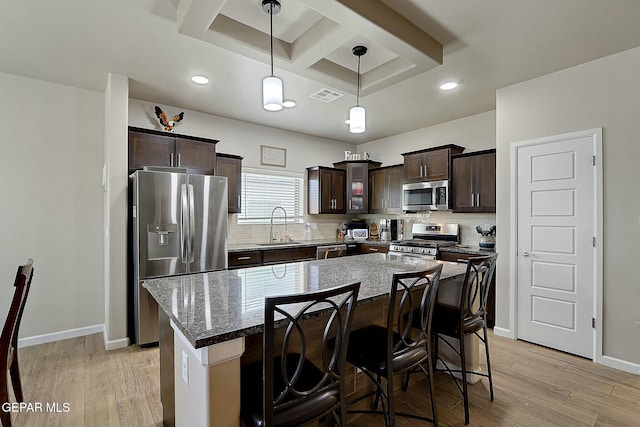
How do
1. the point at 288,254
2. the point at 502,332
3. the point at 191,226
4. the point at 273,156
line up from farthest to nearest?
the point at 273,156, the point at 288,254, the point at 502,332, the point at 191,226

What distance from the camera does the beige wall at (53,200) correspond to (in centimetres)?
321

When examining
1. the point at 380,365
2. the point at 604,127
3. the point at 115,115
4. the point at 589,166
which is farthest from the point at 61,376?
the point at 604,127

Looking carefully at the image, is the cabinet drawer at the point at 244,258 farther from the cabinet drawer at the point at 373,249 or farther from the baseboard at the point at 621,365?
the baseboard at the point at 621,365

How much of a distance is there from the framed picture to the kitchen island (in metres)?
2.85

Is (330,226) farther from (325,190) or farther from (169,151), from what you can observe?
(169,151)

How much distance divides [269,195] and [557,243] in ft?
12.5

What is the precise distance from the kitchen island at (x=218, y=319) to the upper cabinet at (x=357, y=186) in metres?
3.12

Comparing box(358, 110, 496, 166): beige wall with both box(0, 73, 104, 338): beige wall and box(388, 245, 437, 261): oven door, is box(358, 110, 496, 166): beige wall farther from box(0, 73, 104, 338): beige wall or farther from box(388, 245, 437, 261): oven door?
box(0, 73, 104, 338): beige wall

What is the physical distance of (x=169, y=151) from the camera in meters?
3.69

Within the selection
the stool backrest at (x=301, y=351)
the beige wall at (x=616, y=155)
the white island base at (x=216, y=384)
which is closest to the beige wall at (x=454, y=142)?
the beige wall at (x=616, y=155)

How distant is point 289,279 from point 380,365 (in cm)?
79

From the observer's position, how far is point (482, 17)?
2256 mm

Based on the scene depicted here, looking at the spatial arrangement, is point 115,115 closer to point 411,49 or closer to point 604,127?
point 411,49

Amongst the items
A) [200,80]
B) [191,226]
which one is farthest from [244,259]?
[200,80]
